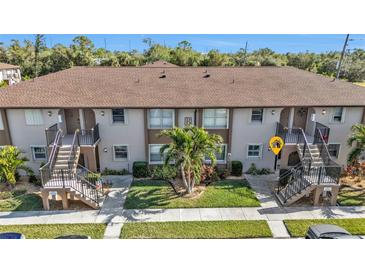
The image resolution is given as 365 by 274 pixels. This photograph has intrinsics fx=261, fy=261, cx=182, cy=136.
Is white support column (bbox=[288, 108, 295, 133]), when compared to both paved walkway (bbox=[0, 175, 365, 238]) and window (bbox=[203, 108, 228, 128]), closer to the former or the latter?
window (bbox=[203, 108, 228, 128])

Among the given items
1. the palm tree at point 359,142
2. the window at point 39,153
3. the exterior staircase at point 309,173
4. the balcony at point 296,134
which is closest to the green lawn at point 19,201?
the window at point 39,153

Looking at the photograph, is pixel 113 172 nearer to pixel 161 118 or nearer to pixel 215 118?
pixel 161 118

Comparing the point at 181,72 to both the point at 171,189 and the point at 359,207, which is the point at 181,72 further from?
the point at 359,207

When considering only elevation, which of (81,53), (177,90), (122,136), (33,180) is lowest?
(33,180)

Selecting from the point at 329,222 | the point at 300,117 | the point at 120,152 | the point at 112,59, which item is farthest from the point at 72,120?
the point at 112,59

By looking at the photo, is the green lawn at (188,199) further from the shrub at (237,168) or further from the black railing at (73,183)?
the black railing at (73,183)

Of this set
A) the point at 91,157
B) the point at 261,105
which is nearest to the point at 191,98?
the point at 261,105
